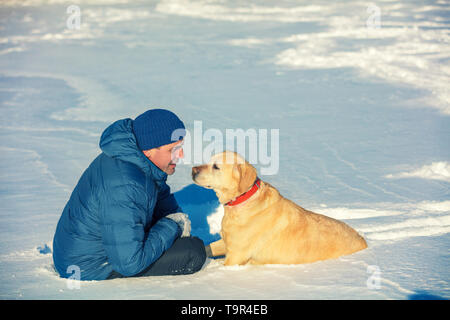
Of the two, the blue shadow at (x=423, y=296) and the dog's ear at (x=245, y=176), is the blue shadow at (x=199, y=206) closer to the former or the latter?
the dog's ear at (x=245, y=176)

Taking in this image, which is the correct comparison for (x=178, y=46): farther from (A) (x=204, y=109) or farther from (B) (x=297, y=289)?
(B) (x=297, y=289)

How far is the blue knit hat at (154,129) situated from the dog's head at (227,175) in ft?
1.89

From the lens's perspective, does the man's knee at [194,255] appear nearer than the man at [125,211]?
No

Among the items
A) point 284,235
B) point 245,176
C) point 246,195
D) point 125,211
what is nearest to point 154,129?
point 125,211

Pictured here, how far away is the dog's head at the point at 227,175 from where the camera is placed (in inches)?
151

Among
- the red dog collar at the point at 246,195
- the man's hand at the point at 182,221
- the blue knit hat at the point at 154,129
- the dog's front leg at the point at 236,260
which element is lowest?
the dog's front leg at the point at 236,260

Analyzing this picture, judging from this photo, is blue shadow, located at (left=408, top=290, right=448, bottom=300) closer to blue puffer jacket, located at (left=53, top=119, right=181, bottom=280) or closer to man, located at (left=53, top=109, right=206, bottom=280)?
man, located at (left=53, top=109, right=206, bottom=280)

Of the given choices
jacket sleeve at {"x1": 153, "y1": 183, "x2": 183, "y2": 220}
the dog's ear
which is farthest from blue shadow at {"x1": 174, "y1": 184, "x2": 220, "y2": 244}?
the dog's ear


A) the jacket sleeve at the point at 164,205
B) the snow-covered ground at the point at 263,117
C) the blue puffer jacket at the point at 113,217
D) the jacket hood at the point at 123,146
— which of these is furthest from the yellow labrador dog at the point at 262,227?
the jacket hood at the point at 123,146

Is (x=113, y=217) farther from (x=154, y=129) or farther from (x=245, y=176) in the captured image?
(x=245, y=176)

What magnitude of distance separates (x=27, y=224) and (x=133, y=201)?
1.89 meters

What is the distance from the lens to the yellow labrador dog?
152 inches

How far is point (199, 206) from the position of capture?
17.4 ft
